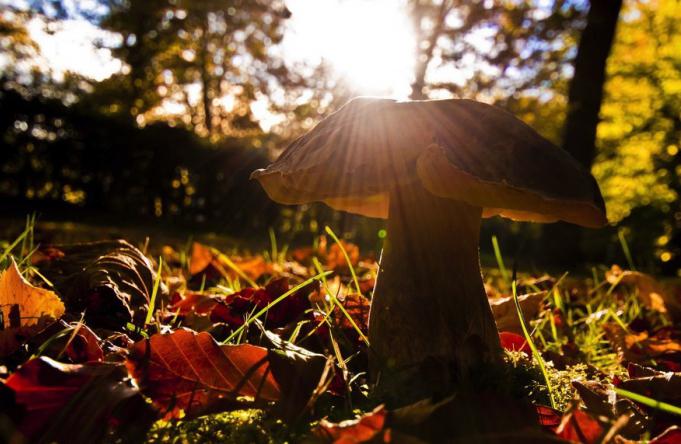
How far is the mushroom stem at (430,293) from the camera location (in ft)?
4.51

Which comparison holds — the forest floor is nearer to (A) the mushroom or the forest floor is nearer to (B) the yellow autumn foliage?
(A) the mushroom

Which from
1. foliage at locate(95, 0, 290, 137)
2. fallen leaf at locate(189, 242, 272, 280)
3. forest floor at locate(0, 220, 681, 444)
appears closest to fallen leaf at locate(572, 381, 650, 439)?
forest floor at locate(0, 220, 681, 444)

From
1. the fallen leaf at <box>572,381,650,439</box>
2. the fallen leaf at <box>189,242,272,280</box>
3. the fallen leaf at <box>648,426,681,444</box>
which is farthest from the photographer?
the fallen leaf at <box>189,242,272,280</box>

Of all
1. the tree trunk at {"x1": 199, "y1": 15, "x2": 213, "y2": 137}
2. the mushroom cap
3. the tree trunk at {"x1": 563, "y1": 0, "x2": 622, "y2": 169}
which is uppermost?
the tree trunk at {"x1": 199, "y1": 15, "x2": 213, "y2": 137}

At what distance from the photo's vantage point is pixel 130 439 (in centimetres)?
92

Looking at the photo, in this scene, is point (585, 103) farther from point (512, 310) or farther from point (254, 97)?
point (254, 97)

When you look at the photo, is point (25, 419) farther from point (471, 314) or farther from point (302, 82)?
point (302, 82)

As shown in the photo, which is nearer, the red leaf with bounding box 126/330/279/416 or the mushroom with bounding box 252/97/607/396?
the red leaf with bounding box 126/330/279/416

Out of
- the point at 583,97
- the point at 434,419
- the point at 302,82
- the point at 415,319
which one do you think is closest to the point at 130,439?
the point at 434,419

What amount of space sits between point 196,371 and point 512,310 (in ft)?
4.85

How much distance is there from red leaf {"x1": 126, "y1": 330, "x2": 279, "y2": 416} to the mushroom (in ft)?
1.12

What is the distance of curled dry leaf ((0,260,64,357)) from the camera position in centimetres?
129

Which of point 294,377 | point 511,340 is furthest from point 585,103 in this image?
point 294,377

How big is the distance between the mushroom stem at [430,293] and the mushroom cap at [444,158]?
0.18 m
